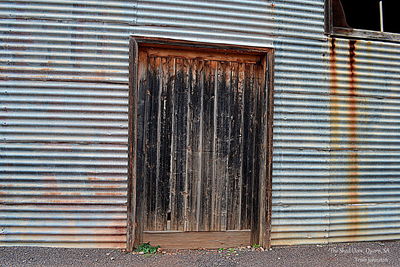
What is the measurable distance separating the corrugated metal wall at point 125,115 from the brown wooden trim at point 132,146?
0.25ft

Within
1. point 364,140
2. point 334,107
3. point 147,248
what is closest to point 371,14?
point 334,107

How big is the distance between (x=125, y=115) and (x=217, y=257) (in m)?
2.04

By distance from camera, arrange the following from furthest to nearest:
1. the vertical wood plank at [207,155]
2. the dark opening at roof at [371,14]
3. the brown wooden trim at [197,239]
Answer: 1. the dark opening at roof at [371,14]
2. the vertical wood plank at [207,155]
3. the brown wooden trim at [197,239]

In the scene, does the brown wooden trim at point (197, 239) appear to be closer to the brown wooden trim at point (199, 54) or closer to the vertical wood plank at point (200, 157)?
the vertical wood plank at point (200, 157)

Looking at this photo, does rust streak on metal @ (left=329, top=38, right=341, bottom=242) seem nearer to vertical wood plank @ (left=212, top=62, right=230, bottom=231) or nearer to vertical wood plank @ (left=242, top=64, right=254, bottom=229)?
vertical wood plank @ (left=242, top=64, right=254, bottom=229)

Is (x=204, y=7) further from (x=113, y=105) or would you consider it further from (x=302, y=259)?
(x=302, y=259)

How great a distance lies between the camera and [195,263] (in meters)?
4.10

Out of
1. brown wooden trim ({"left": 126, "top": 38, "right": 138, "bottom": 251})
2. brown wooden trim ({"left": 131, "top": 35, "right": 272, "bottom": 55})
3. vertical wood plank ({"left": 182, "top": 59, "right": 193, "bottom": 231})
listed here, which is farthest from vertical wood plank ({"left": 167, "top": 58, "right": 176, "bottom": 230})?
brown wooden trim ({"left": 126, "top": 38, "right": 138, "bottom": 251})

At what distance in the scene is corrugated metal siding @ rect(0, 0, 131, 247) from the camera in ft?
13.6

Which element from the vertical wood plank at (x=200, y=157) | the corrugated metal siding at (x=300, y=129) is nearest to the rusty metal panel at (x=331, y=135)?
the corrugated metal siding at (x=300, y=129)

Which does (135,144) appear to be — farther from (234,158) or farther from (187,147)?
(234,158)

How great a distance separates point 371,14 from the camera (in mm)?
5637

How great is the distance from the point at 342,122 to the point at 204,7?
241 centimetres

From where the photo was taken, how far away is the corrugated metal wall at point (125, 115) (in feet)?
13.7
